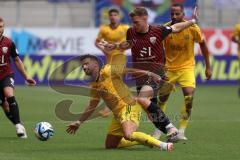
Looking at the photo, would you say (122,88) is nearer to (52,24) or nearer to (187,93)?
(187,93)

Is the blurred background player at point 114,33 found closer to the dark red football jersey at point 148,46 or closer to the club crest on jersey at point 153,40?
the dark red football jersey at point 148,46

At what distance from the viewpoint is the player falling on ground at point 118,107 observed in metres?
11.3

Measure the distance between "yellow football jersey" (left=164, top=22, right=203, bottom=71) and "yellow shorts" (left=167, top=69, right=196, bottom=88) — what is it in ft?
0.25

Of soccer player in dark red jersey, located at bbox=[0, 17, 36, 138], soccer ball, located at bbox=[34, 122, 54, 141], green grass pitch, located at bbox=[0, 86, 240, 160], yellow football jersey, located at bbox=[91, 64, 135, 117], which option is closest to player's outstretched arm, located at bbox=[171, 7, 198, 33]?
yellow football jersey, located at bbox=[91, 64, 135, 117]

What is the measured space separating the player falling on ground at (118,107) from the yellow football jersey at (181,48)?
1.93m

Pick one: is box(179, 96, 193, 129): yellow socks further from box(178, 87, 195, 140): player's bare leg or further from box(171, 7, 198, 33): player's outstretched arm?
box(171, 7, 198, 33): player's outstretched arm

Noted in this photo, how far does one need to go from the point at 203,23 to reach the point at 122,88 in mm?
20969

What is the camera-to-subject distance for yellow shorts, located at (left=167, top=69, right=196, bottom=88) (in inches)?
536

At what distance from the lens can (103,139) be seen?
43.3 feet

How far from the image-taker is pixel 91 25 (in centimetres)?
3162

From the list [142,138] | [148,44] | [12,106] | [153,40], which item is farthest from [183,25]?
[12,106]

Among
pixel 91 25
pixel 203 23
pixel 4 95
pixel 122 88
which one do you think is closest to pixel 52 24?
pixel 91 25

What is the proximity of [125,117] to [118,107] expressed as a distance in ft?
0.74

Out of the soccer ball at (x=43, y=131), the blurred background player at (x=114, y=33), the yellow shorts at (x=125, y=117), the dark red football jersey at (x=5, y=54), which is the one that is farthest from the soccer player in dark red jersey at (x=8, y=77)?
the blurred background player at (x=114, y=33)
